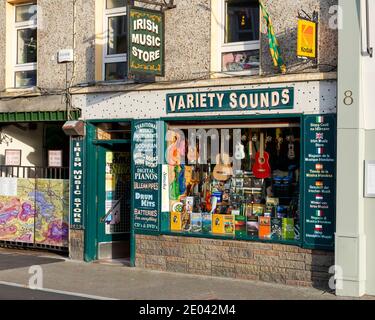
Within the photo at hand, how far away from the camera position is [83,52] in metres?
14.1

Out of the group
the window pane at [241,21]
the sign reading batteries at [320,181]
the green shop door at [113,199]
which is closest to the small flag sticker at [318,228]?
the sign reading batteries at [320,181]

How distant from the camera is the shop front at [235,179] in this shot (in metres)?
11.1

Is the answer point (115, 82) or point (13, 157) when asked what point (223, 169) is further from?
point (13, 157)

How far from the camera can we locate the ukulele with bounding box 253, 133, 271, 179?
11.9 m

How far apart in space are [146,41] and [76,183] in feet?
11.4

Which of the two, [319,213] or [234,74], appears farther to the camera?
[234,74]

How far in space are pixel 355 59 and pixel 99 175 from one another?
19.3 ft

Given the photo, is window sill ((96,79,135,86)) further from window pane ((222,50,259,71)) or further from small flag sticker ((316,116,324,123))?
small flag sticker ((316,116,324,123))

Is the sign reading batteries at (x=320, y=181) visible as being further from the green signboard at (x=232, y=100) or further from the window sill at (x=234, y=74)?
the window sill at (x=234, y=74)

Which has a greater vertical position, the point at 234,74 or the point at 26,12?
the point at 26,12

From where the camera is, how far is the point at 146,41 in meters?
12.4

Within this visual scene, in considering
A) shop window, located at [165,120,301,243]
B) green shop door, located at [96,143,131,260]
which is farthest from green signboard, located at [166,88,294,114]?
green shop door, located at [96,143,131,260]

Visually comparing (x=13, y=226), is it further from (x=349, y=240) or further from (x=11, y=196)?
(x=349, y=240)

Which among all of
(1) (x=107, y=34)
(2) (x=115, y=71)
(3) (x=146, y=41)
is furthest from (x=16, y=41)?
(3) (x=146, y=41)
